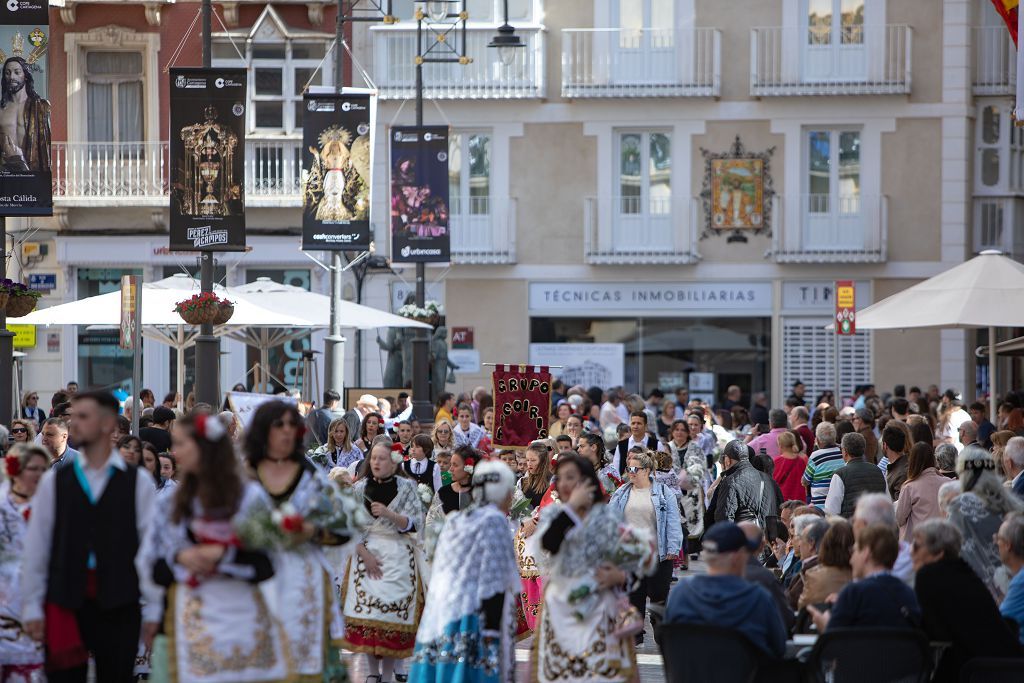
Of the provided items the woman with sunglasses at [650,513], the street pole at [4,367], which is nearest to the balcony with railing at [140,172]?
the street pole at [4,367]

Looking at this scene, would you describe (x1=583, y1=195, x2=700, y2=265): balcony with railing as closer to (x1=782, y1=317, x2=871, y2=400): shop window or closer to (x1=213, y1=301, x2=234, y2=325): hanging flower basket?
(x1=782, y1=317, x2=871, y2=400): shop window

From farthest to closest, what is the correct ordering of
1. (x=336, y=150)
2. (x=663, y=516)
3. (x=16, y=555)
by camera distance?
(x=336, y=150)
(x=663, y=516)
(x=16, y=555)

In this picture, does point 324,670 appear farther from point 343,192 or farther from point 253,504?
point 343,192

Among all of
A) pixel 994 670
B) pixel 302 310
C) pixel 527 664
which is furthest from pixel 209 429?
pixel 302 310

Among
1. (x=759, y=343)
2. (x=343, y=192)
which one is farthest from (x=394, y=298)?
(x=343, y=192)

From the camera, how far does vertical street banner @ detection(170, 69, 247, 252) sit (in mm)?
16797

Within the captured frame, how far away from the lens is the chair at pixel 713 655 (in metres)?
7.74

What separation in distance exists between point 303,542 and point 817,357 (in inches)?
1029

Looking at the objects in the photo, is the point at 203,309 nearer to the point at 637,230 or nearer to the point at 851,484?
the point at 851,484

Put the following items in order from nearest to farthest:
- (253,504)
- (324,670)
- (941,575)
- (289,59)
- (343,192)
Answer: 1. (253,504)
2. (324,670)
3. (941,575)
4. (343,192)
5. (289,59)

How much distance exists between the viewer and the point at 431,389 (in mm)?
28578

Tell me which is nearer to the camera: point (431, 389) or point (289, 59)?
point (431, 389)

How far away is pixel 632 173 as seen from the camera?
33.4 metres

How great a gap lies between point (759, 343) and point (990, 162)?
5.72 metres
